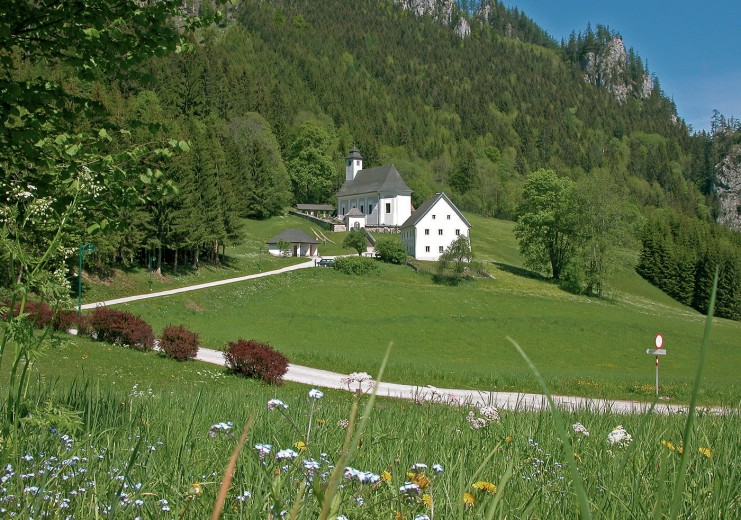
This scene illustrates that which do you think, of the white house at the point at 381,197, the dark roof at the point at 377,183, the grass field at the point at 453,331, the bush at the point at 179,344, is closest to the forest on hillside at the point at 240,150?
the bush at the point at 179,344

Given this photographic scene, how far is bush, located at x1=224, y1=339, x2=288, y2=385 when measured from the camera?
1848 centimetres

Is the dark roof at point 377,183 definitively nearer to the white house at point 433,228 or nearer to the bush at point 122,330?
the white house at point 433,228

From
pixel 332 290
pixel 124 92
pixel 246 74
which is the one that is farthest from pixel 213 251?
pixel 246 74

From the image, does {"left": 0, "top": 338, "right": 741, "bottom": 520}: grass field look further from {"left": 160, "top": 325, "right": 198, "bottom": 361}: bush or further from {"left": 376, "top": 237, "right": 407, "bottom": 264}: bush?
{"left": 376, "top": 237, "right": 407, "bottom": 264}: bush

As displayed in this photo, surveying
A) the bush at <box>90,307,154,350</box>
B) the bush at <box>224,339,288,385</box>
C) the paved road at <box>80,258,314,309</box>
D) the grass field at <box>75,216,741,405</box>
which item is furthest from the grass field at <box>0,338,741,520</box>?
the paved road at <box>80,258,314,309</box>

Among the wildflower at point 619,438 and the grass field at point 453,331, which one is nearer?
the wildflower at point 619,438

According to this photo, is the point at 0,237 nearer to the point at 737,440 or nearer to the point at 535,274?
the point at 737,440

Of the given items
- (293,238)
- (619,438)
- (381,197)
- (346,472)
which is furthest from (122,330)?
(381,197)

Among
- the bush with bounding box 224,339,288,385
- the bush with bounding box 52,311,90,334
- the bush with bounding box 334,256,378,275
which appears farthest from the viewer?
the bush with bounding box 334,256,378,275

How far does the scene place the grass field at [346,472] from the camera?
186 cm

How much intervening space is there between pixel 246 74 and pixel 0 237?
140m

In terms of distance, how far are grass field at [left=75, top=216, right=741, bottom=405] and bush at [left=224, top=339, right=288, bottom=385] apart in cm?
452

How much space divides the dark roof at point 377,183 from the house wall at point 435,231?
23.2m

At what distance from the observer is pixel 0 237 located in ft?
10.4
